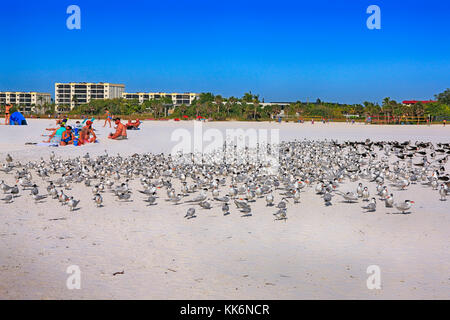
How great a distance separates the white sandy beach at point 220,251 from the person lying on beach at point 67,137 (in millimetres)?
15677

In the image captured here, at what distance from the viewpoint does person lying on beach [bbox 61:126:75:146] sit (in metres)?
28.1

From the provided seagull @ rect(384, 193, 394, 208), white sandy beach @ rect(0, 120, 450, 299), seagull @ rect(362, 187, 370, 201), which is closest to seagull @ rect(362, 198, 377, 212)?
white sandy beach @ rect(0, 120, 450, 299)

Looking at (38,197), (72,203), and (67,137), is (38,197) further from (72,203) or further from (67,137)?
(67,137)

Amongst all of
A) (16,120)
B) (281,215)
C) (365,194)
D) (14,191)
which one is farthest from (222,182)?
(16,120)

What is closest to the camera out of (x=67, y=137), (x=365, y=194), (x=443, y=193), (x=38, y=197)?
(x=38, y=197)

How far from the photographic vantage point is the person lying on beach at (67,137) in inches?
1107

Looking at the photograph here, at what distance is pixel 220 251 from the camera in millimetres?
8805

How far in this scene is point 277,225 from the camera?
1088 centimetres

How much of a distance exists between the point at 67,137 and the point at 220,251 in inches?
874

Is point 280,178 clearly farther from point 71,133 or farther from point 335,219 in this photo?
point 71,133

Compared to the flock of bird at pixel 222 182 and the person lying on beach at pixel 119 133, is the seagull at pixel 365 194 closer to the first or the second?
the flock of bird at pixel 222 182

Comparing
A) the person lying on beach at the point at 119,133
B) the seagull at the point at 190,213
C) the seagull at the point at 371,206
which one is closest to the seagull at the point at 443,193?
the seagull at the point at 371,206
